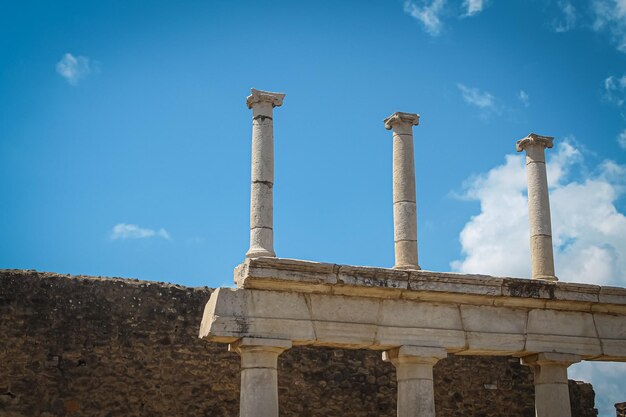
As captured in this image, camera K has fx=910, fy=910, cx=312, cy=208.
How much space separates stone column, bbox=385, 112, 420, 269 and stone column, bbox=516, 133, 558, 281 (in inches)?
79.6

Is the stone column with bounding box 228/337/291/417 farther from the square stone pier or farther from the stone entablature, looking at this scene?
the stone entablature

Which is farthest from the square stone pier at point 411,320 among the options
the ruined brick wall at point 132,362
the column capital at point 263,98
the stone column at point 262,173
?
the ruined brick wall at point 132,362

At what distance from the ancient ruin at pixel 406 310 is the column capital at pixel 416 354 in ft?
0.05

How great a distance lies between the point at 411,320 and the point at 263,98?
12.2ft

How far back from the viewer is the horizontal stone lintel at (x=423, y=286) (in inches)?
461

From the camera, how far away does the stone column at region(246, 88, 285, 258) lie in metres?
12.2

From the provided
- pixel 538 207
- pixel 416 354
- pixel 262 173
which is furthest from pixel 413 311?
pixel 538 207

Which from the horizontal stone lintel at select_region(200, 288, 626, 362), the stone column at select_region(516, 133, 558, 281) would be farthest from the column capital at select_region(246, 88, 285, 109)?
the stone column at select_region(516, 133, 558, 281)

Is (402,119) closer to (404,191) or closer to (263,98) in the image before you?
(404,191)

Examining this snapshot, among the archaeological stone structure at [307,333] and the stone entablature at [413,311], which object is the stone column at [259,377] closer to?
the archaeological stone structure at [307,333]

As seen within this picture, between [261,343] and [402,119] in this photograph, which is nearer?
[261,343]

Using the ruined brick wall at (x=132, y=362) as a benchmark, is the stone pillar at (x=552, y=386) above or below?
below

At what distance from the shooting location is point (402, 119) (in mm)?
13617

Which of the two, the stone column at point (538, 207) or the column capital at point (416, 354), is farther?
the stone column at point (538, 207)
